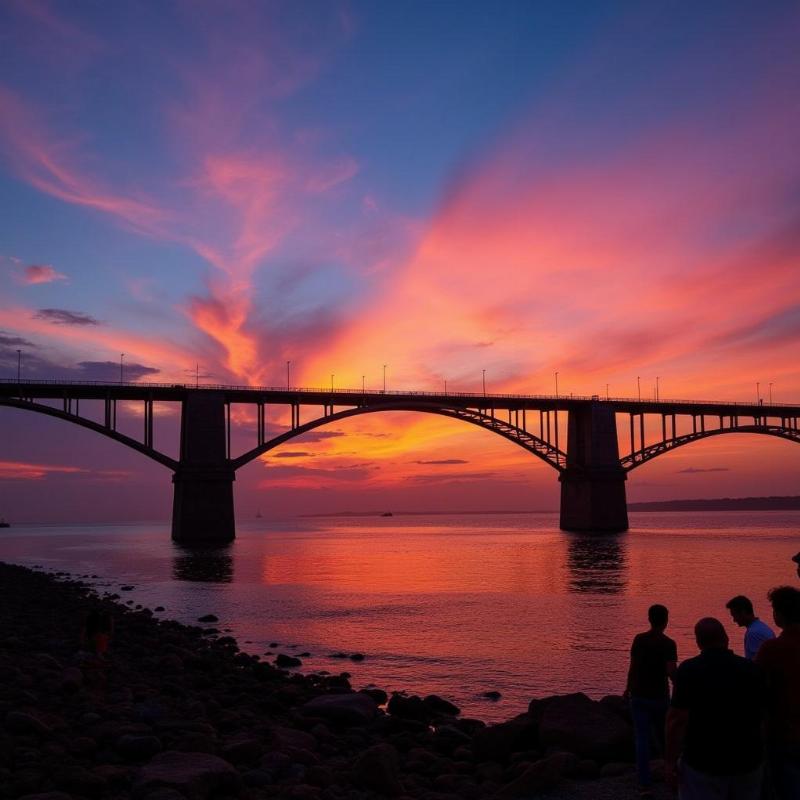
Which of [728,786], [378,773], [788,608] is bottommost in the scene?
[378,773]

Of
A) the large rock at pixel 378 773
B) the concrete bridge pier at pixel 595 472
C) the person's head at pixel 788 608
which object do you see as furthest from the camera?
the concrete bridge pier at pixel 595 472

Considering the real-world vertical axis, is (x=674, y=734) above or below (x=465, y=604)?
above

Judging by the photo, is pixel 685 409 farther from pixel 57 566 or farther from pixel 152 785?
pixel 152 785

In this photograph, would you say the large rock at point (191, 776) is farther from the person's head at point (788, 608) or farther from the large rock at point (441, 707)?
the large rock at point (441, 707)

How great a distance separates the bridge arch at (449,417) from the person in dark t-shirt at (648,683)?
2330 inches

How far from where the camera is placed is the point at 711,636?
4.68 m

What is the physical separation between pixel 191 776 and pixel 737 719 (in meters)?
4.59

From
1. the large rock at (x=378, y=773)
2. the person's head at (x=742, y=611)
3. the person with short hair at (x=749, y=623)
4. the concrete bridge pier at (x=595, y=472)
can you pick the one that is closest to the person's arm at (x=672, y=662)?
the person with short hair at (x=749, y=623)

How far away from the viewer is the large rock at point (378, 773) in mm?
7695

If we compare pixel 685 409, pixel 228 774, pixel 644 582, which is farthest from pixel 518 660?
pixel 685 409

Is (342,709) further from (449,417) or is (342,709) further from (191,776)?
(449,417)

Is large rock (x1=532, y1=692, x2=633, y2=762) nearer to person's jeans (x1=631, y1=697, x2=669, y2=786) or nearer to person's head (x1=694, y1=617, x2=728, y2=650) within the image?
person's jeans (x1=631, y1=697, x2=669, y2=786)

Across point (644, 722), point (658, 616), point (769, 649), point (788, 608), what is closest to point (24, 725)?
point (644, 722)

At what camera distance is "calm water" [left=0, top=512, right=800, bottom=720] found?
17.4 meters
